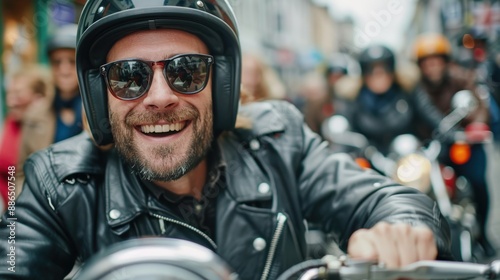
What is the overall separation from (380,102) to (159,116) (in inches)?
144

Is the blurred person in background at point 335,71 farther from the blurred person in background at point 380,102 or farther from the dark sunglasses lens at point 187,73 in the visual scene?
the dark sunglasses lens at point 187,73

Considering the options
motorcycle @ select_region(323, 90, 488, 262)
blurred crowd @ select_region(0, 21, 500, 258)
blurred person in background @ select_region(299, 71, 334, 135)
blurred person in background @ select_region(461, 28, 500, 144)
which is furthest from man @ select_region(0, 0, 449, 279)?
blurred person in background @ select_region(299, 71, 334, 135)

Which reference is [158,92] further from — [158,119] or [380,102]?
[380,102]

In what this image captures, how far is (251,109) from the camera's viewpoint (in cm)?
209

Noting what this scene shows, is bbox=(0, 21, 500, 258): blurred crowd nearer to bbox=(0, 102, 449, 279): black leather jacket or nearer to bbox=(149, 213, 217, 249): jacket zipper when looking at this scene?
bbox=(0, 102, 449, 279): black leather jacket

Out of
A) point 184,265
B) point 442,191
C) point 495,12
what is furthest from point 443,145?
point 495,12

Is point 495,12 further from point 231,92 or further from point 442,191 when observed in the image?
point 231,92

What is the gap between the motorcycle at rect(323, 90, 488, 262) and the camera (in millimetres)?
3807

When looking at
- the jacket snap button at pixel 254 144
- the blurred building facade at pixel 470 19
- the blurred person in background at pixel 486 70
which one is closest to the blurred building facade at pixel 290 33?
the blurred building facade at pixel 470 19

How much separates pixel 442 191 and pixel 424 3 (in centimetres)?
1424

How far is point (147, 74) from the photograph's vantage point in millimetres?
1560

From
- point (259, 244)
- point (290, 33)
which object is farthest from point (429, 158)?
point (290, 33)

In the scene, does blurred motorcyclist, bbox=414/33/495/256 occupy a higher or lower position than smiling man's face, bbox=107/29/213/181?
lower

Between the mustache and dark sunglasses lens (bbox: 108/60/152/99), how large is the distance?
6cm
